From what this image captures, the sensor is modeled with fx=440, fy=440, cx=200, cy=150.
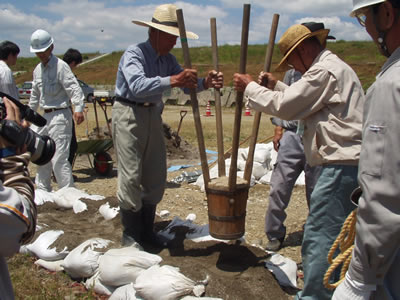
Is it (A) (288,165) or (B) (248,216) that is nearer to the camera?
(A) (288,165)

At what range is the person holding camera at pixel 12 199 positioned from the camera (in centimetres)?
123

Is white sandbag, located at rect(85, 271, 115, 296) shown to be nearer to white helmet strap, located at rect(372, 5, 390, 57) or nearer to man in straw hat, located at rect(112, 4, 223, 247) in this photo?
man in straw hat, located at rect(112, 4, 223, 247)

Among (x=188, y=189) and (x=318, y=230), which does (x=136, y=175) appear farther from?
(x=188, y=189)

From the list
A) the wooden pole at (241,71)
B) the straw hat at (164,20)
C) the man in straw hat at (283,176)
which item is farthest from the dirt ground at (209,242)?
the straw hat at (164,20)

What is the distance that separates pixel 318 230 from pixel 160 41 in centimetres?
188

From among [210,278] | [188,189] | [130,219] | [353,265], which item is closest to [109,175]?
[188,189]

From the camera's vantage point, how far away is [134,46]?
3.42 metres

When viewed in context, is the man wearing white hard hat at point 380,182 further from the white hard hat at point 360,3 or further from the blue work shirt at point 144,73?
the blue work shirt at point 144,73

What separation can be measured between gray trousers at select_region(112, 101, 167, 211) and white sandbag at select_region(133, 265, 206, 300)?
0.73m

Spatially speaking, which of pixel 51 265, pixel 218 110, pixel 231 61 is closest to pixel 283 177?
pixel 218 110

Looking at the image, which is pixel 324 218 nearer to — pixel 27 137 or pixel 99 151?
pixel 27 137

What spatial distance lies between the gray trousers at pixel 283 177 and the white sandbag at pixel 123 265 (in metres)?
1.23

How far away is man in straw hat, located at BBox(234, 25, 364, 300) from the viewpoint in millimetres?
2404

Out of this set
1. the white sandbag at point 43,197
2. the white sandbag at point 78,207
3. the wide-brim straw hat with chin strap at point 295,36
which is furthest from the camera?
the white sandbag at point 43,197
